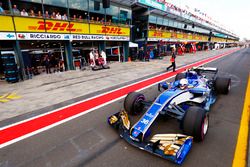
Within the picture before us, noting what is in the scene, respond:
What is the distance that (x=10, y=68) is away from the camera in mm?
9211

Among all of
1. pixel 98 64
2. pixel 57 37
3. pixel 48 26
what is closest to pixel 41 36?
pixel 48 26

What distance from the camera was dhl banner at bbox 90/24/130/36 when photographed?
48.7 ft

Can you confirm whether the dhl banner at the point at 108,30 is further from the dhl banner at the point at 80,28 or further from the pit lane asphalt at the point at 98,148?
the pit lane asphalt at the point at 98,148

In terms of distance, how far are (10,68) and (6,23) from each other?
2858 mm

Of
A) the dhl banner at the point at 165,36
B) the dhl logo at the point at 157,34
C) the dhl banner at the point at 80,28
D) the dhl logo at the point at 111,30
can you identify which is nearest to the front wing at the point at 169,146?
the dhl banner at the point at 80,28

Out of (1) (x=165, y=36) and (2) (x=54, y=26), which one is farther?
(1) (x=165, y=36)

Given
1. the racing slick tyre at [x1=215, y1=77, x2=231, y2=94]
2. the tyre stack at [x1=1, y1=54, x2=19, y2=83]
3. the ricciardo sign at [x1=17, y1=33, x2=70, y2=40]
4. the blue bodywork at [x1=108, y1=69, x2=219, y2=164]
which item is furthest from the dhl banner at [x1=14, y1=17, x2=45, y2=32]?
the racing slick tyre at [x1=215, y1=77, x2=231, y2=94]

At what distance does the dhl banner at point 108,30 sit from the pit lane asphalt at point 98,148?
12655mm

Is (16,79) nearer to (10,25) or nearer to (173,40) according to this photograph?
(10,25)

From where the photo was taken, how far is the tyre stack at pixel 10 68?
9.05 m

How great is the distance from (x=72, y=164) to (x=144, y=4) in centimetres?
2200

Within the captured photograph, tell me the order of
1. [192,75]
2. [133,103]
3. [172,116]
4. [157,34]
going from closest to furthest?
[172,116] < [133,103] < [192,75] < [157,34]

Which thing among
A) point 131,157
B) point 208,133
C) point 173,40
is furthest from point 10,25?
point 173,40

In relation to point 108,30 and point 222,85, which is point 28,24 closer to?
point 108,30
